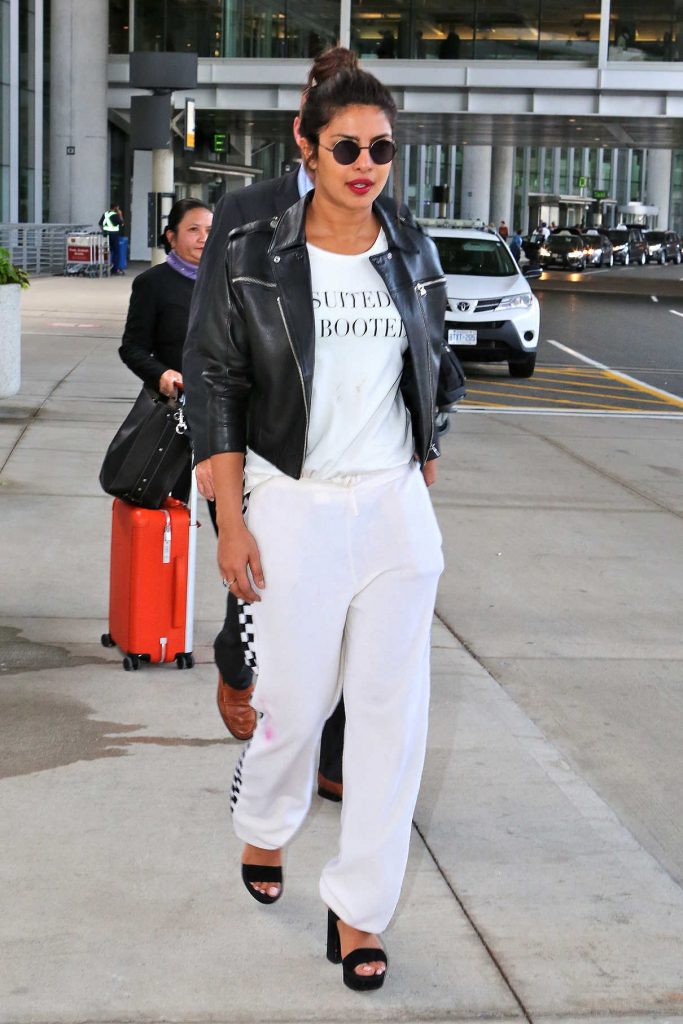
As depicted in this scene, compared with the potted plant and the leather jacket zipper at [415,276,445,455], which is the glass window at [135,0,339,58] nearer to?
the potted plant

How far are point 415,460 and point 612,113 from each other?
136 feet

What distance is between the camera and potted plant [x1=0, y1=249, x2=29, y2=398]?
12938 mm

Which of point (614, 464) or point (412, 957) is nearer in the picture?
point (412, 957)

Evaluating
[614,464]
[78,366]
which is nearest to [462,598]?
[614,464]

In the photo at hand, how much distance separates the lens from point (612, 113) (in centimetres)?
4256

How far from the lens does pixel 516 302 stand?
17.4 m

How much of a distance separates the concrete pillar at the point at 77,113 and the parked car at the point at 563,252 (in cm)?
2475

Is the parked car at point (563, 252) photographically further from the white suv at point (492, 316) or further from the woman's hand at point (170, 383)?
the woman's hand at point (170, 383)

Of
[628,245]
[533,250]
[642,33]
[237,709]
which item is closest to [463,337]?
[237,709]

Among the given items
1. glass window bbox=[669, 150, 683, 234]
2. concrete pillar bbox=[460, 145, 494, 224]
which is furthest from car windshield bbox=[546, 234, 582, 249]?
glass window bbox=[669, 150, 683, 234]

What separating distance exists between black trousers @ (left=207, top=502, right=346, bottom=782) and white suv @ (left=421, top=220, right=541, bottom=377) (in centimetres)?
1242

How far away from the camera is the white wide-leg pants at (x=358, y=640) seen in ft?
10.2

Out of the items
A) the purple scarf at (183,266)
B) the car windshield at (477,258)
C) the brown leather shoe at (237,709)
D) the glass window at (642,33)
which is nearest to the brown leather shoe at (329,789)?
the brown leather shoe at (237,709)

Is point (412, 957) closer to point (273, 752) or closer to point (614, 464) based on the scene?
point (273, 752)
